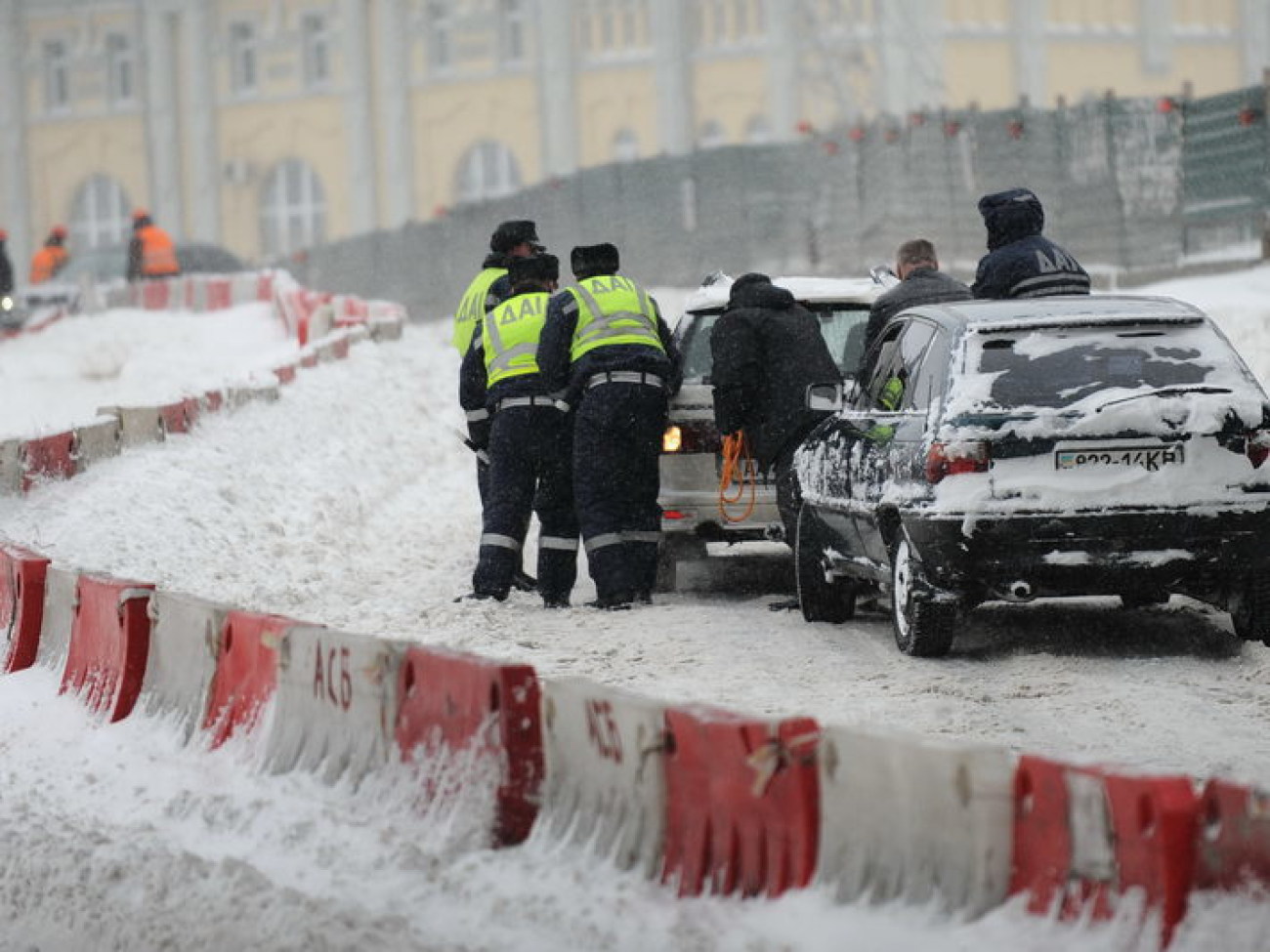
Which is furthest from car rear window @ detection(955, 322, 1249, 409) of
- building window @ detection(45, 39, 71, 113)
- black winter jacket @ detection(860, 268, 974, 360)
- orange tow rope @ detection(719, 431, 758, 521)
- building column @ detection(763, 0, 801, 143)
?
building window @ detection(45, 39, 71, 113)

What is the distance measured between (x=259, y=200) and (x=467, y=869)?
6389 centimetres

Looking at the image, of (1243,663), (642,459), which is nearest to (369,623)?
(642,459)

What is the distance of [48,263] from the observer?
164 feet

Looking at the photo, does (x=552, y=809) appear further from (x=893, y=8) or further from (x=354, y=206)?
(x=354, y=206)

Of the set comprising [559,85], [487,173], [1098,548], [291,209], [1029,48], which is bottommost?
[1098,548]

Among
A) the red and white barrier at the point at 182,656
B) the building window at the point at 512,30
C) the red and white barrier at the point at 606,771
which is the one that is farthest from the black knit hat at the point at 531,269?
the building window at the point at 512,30

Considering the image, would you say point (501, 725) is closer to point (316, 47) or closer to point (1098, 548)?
point (1098, 548)

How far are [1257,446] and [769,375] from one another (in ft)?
10.6

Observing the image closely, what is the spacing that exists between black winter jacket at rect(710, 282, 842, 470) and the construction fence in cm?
1540

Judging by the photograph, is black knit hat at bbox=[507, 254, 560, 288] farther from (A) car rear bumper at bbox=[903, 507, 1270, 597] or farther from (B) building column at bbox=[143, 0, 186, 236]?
(B) building column at bbox=[143, 0, 186, 236]

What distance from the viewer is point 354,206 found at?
6738 cm

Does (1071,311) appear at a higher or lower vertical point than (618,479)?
higher

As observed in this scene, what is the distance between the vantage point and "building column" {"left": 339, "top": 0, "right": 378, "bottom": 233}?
67.5m

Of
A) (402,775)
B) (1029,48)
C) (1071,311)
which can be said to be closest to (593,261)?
(1071,311)
